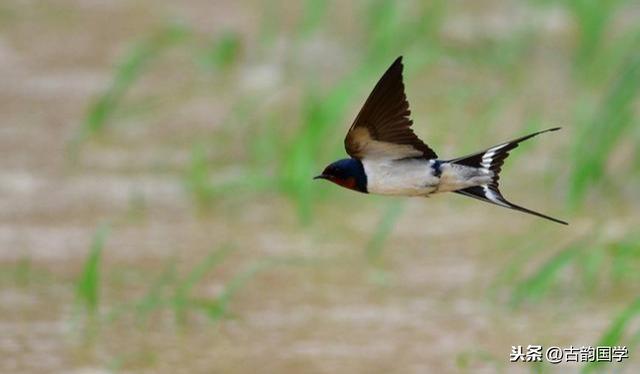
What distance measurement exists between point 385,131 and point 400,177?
94 millimetres

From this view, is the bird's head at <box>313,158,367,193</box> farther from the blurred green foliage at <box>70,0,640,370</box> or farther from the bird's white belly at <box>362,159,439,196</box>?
the blurred green foliage at <box>70,0,640,370</box>

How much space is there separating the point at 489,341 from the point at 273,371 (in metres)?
0.49

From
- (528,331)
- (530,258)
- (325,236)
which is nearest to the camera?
(528,331)

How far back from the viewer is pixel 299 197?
4273 mm

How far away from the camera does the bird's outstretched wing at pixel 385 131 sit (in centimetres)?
174

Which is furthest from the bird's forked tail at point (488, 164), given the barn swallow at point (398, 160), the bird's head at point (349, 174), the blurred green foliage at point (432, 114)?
the blurred green foliage at point (432, 114)

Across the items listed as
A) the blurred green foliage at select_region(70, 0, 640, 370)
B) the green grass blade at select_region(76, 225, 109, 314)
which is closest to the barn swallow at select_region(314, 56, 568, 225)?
the blurred green foliage at select_region(70, 0, 640, 370)

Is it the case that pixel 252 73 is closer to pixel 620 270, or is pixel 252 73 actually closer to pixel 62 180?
pixel 62 180

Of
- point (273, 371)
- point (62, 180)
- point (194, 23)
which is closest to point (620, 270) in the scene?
point (273, 371)

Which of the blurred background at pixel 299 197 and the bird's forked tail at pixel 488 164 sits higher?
the blurred background at pixel 299 197

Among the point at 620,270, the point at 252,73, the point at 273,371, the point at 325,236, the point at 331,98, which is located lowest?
the point at 273,371

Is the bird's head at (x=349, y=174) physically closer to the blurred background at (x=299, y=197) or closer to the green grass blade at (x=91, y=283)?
the blurred background at (x=299, y=197)

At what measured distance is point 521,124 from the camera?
5105 mm

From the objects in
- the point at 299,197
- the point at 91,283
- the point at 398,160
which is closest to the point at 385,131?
the point at 398,160
